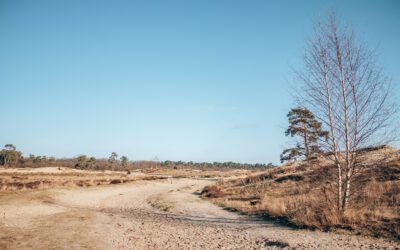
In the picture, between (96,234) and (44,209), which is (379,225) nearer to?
(96,234)

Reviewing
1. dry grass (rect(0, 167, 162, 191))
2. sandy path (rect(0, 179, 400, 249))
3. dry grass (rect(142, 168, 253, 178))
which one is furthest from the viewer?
dry grass (rect(142, 168, 253, 178))

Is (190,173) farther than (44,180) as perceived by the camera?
Yes

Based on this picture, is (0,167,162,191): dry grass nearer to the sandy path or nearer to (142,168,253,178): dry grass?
the sandy path

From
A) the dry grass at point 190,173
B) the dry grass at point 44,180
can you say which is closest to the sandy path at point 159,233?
the dry grass at point 44,180

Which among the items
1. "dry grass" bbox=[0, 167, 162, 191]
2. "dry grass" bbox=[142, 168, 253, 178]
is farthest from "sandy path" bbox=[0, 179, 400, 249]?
"dry grass" bbox=[142, 168, 253, 178]

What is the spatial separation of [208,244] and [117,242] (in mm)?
3419

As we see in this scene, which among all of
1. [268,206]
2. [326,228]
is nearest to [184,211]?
[268,206]

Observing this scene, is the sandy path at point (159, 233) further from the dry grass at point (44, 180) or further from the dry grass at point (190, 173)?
the dry grass at point (190, 173)

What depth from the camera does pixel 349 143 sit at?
434 inches

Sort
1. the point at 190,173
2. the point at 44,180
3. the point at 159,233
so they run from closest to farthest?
the point at 159,233 → the point at 44,180 → the point at 190,173

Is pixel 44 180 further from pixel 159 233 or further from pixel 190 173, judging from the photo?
pixel 190 173

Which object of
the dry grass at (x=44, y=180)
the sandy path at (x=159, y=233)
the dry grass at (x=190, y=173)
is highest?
the sandy path at (x=159, y=233)

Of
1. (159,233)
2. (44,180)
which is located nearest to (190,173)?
(44,180)


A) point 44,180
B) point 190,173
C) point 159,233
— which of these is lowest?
point 190,173
